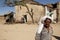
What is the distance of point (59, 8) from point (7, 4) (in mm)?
8738

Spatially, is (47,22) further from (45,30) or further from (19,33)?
(19,33)

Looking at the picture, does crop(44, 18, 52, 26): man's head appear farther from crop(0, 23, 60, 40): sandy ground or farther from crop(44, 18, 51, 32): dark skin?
crop(0, 23, 60, 40): sandy ground

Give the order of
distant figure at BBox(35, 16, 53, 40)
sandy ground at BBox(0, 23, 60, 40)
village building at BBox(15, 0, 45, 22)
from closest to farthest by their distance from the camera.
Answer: distant figure at BBox(35, 16, 53, 40) < sandy ground at BBox(0, 23, 60, 40) < village building at BBox(15, 0, 45, 22)

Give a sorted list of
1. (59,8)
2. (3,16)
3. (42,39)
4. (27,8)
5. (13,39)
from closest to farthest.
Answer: (42,39)
(13,39)
(59,8)
(27,8)
(3,16)

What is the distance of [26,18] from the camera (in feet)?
102

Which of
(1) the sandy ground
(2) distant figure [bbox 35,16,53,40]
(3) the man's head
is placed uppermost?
(3) the man's head

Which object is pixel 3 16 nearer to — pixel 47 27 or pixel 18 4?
pixel 18 4

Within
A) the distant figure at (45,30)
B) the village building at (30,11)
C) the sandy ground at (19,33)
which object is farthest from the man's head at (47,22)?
the village building at (30,11)

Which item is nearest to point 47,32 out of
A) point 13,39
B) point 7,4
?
point 13,39

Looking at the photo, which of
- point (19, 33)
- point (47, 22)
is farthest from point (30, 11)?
point (47, 22)

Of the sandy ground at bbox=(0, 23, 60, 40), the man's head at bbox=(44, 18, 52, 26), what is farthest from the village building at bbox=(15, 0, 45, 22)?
the man's head at bbox=(44, 18, 52, 26)

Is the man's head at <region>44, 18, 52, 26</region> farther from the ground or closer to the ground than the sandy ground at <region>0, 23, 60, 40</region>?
farther from the ground

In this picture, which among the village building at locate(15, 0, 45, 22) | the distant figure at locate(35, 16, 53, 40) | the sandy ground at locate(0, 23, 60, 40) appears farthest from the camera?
the village building at locate(15, 0, 45, 22)

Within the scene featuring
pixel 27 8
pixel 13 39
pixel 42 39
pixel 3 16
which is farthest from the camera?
pixel 3 16
